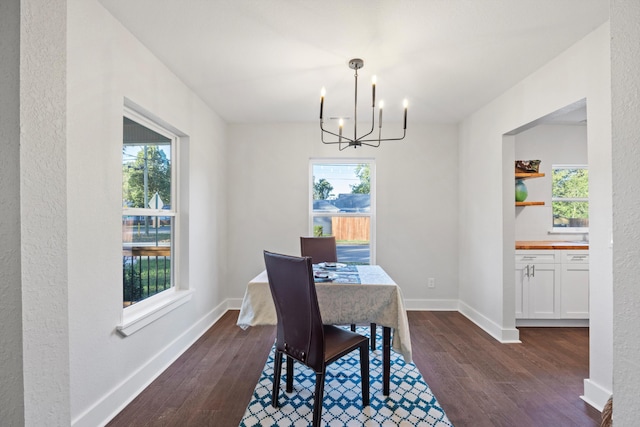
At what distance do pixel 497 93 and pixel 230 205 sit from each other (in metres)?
3.32

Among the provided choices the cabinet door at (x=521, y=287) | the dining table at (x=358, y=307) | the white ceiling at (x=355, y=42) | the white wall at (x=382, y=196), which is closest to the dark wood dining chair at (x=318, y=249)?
the white wall at (x=382, y=196)

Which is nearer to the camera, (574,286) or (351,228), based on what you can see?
(574,286)

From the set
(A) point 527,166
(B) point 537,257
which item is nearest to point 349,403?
(B) point 537,257

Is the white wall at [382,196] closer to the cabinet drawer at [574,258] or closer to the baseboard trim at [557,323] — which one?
the baseboard trim at [557,323]

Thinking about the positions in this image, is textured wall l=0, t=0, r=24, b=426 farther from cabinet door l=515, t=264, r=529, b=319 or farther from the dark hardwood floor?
cabinet door l=515, t=264, r=529, b=319

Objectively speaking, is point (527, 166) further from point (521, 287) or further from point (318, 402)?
point (318, 402)

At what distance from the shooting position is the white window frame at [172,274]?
2132 millimetres

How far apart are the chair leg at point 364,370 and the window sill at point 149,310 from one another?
1.53 m

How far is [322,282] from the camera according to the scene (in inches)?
84.0

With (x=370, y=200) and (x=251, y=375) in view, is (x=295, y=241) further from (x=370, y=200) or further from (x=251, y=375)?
(x=251, y=375)

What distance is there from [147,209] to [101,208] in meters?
0.65

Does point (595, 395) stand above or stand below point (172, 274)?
below

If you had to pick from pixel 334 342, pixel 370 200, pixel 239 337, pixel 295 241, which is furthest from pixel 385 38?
pixel 239 337

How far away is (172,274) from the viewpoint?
9.45ft
